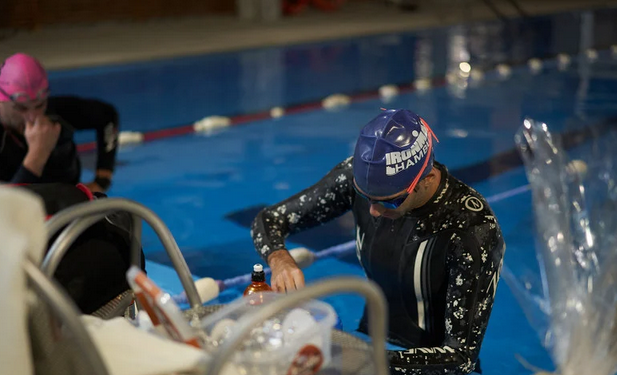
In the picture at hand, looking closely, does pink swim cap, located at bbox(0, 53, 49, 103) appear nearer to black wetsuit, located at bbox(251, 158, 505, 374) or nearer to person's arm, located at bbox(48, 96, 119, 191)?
person's arm, located at bbox(48, 96, 119, 191)

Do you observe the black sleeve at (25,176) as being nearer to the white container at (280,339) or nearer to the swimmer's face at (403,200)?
the swimmer's face at (403,200)

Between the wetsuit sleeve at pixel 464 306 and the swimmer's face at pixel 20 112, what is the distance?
2.30 metres

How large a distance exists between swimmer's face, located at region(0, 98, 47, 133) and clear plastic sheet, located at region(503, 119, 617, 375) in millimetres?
2401

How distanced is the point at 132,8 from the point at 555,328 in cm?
1499

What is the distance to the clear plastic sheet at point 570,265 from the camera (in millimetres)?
2854

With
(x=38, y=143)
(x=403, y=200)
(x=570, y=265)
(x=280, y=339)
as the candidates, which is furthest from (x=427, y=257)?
(x=38, y=143)

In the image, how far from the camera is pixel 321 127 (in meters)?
8.49

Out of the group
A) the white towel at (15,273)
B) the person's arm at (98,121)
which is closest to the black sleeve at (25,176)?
the person's arm at (98,121)

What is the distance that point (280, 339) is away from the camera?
1733 mm

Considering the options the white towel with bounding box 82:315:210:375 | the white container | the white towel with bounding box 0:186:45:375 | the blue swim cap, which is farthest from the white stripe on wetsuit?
the white towel with bounding box 0:186:45:375

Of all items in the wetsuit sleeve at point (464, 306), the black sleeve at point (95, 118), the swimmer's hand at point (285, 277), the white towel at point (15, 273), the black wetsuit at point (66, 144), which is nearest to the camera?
the white towel at point (15, 273)

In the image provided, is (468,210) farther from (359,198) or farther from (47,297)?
(47,297)

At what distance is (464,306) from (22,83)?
2476 mm

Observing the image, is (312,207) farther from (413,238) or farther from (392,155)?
(392,155)
